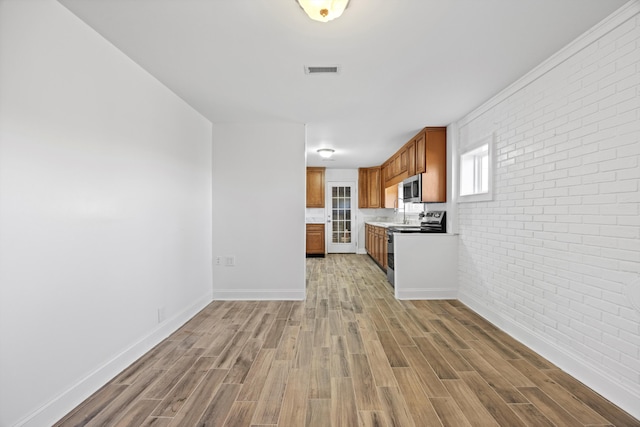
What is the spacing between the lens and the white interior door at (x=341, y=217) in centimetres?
848

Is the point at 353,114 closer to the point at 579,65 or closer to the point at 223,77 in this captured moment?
the point at 223,77

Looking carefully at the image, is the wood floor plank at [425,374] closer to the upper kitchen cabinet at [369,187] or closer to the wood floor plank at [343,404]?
the wood floor plank at [343,404]

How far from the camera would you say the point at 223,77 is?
271cm

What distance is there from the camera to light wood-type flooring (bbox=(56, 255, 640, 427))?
175 cm

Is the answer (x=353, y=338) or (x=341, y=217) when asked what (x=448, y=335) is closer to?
(x=353, y=338)

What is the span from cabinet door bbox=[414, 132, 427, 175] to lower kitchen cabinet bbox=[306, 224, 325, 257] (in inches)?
143

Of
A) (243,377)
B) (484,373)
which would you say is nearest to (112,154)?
(243,377)

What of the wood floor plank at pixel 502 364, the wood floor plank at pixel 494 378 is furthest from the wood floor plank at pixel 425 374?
the wood floor plank at pixel 502 364

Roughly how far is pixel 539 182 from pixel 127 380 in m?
3.60

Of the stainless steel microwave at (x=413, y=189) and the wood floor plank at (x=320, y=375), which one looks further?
the stainless steel microwave at (x=413, y=189)

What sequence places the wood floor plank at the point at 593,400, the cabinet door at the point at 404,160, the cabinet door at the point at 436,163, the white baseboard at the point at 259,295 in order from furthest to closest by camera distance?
the cabinet door at the point at 404,160
the cabinet door at the point at 436,163
the white baseboard at the point at 259,295
the wood floor plank at the point at 593,400

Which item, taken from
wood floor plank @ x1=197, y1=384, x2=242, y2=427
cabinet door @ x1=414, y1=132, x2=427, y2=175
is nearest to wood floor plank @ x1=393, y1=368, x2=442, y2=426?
wood floor plank @ x1=197, y1=384, x2=242, y2=427

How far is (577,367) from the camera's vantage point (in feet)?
7.04

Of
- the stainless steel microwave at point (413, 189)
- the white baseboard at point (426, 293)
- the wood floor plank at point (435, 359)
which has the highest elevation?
the stainless steel microwave at point (413, 189)
